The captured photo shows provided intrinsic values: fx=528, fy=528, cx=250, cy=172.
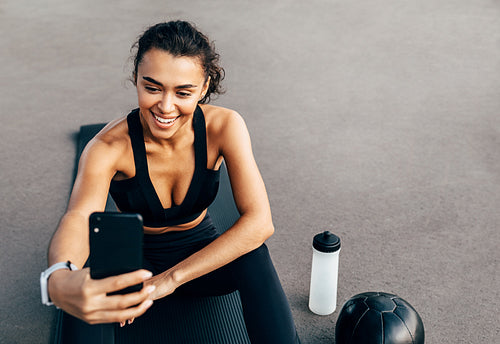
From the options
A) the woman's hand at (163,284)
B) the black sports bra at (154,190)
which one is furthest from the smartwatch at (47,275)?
the black sports bra at (154,190)

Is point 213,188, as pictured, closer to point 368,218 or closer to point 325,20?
point 368,218

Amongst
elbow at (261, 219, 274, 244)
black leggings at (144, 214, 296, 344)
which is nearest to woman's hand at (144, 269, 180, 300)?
black leggings at (144, 214, 296, 344)

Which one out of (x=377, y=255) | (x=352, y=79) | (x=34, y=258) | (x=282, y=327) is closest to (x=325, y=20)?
(x=352, y=79)

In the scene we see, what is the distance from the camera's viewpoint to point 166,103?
1.42 meters

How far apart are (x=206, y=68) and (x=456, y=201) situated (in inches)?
67.2

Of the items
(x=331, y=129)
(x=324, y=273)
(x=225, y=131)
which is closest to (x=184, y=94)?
(x=225, y=131)

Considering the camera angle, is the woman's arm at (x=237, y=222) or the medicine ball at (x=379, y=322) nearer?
the woman's arm at (x=237, y=222)

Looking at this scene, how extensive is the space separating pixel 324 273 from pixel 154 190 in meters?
0.74

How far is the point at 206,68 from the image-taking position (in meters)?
1.50

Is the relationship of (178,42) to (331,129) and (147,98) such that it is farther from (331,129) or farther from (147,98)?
(331,129)

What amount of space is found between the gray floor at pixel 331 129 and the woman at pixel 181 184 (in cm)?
54

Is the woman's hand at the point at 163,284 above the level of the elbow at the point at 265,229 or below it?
below

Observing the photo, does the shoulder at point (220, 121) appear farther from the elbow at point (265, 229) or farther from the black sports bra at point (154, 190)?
the elbow at point (265, 229)

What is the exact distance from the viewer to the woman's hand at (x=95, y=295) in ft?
3.46
